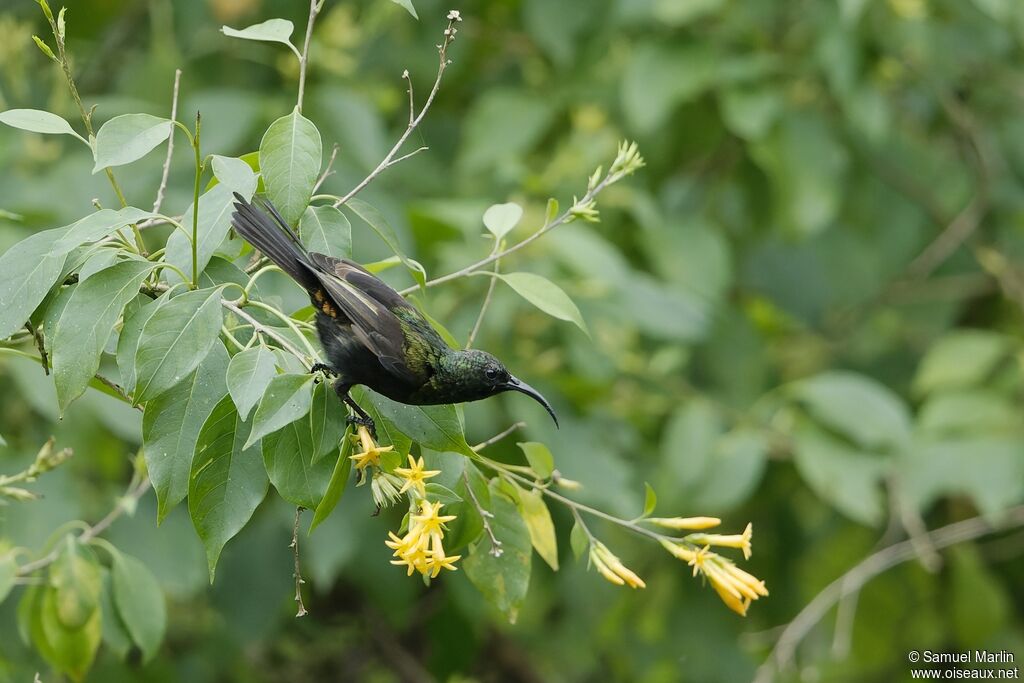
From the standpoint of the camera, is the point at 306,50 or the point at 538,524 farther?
the point at 538,524

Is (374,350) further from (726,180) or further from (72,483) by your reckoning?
(726,180)

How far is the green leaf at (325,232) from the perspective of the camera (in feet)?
5.85

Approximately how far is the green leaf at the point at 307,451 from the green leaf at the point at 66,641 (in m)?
0.94

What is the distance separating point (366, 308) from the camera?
6.12ft

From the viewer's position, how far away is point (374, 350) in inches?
70.7

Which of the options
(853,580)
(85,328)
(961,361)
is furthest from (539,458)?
(961,361)

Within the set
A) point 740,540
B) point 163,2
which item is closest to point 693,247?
point 163,2

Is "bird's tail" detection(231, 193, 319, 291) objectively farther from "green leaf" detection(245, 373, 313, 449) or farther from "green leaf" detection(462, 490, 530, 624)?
"green leaf" detection(462, 490, 530, 624)

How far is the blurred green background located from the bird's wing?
148 centimetres

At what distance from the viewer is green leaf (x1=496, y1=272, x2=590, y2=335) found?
1828 mm

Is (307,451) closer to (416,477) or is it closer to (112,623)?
(416,477)

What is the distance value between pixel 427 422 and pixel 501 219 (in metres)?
0.42

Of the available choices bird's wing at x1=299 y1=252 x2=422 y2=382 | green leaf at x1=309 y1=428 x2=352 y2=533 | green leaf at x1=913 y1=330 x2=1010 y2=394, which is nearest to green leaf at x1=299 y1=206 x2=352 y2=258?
bird's wing at x1=299 y1=252 x2=422 y2=382

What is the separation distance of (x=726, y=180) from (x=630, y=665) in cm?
212
